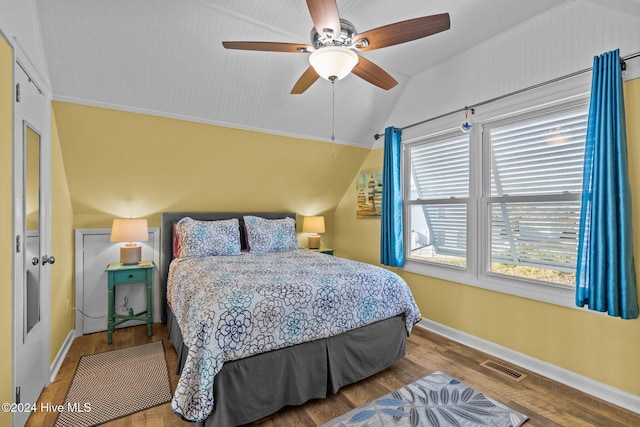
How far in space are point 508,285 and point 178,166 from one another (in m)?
3.38

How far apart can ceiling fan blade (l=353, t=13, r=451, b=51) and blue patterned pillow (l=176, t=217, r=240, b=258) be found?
89.5 inches

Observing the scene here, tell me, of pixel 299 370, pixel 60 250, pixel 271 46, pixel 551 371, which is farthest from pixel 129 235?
pixel 551 371

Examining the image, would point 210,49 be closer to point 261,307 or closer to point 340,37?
point 340,37

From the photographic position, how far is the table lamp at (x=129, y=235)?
3.06 meters

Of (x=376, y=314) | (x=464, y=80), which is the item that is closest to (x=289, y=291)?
(x=376, y=314)

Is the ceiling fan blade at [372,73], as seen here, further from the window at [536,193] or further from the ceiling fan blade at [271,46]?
the window at [536,193]

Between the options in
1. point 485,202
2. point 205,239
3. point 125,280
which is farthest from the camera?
point 205,239

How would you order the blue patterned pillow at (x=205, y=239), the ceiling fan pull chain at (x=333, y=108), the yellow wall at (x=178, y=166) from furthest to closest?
the ceiling fan pull chain at (x=333, y=108), the blue patterned pillow at (x=205, y=239), the yellow wall at (x=178, y=166)

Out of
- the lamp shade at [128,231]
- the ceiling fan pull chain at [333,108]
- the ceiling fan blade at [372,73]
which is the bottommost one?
the lamp shade at [128,231]

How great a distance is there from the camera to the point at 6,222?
156 centimetres

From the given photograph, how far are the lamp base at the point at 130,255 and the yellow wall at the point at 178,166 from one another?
42 cm

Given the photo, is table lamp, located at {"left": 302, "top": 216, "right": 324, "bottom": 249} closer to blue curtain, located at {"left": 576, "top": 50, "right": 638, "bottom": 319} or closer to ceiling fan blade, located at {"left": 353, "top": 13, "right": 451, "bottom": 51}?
ceiling fan blade, located at {"left": 353, "top": 13, "right": 451, "bottom": 51}

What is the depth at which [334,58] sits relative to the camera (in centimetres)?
179

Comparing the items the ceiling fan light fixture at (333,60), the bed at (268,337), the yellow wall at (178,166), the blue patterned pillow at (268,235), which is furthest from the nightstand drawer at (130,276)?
the ceiling fan light fixture at (333,60)
